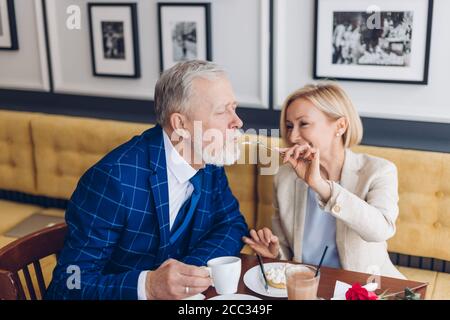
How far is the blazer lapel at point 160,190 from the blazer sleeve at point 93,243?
10cm

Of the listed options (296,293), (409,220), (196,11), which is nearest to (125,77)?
(196,11)

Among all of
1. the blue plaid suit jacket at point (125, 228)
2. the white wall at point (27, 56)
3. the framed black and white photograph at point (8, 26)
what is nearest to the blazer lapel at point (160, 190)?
the blue plaid suit jacket at point (125, 228)

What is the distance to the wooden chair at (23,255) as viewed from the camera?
1.42 meters

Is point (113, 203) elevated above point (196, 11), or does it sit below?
below

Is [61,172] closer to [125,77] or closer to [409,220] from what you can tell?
[125,77]

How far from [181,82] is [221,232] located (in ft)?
1.47

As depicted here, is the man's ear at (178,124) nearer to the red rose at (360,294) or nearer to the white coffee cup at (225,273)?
the white coffee cup at (225,273)

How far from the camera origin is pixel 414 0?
216 centimetres

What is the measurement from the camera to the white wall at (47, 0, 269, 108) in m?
2.49

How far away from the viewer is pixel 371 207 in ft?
5.64

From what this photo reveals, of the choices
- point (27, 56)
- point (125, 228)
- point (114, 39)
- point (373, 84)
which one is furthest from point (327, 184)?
point (27, 56)

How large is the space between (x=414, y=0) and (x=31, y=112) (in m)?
1.85

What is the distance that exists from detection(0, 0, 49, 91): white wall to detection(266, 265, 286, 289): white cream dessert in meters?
1.91

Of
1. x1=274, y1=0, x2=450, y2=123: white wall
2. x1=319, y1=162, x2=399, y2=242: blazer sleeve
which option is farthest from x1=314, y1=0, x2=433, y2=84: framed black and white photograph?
x1=319, y1=162, x2=399, y2=242: blazer sleeve
